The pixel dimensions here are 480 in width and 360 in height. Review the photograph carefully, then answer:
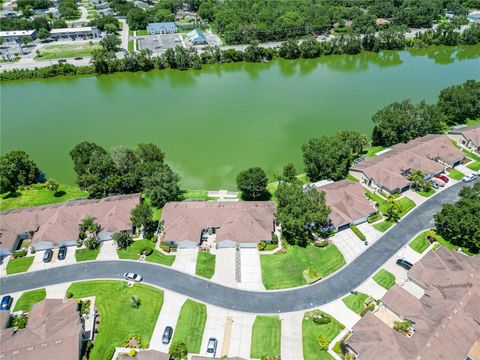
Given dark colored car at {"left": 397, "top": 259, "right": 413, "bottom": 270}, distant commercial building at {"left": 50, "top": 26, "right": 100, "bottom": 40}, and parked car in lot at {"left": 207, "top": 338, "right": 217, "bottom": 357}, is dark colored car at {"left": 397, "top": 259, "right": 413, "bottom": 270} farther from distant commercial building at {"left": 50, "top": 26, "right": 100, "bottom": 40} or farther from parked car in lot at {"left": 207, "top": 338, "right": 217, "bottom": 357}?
distant commercial building at {"left": 50, "top": 26, "right": 100, "bottom": 40}

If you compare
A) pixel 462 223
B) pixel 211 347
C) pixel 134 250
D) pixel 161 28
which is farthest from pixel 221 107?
pixel 161 28

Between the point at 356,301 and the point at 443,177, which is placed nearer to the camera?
the point at 356,301

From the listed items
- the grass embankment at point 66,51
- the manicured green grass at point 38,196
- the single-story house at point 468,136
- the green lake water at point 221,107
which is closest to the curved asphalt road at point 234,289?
the manicured green grass at point 38,196

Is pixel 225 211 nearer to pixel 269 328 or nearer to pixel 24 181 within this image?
pixel 269 328

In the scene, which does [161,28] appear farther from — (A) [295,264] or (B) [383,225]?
(A) [295,264]

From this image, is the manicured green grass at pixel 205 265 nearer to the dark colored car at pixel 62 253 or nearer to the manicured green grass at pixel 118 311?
the manicured green grass at pixel 118 311

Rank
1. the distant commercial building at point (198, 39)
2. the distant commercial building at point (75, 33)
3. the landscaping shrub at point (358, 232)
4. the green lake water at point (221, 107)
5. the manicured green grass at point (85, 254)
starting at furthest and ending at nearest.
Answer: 1. the distant commercial building at point (75, 33)
2. the distant commercial building at point (198, 39)
3. the green lake water at point (221, 107)
4. the landscaping shrub at point (358, 232)
5. the manicured green grass at point (85, 254)
